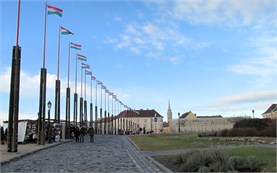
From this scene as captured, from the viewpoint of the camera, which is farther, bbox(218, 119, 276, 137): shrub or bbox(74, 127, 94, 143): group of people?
bbox(74, 127, 94, 143): group of people

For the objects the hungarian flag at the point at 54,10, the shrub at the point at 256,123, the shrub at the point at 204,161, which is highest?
the hungarian flag at the point at 54,10

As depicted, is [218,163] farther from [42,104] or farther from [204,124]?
[204,124]

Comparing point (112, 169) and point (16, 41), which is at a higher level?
point (16, 41)

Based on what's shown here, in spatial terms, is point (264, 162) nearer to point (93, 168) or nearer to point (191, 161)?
point (191, 161)

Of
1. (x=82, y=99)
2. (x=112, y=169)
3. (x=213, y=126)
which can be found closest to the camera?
(x=112, y=169)

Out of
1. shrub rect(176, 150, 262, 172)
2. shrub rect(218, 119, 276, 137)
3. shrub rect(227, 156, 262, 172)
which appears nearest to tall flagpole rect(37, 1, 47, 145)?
shrub rect(218, 119, 276, 137)

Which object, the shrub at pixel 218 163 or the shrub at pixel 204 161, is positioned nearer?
the shrub at pixel 218 163

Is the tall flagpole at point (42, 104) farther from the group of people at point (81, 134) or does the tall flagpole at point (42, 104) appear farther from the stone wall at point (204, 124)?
the stone wall at point (204, 124)

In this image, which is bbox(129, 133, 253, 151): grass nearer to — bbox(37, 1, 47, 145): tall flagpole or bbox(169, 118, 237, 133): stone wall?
bbox(37, 1, 47, 145): tall flagpole

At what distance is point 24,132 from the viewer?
3909cm

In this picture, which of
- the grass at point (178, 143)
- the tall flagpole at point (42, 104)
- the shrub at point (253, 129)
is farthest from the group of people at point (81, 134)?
the shrub at point (253, 129)

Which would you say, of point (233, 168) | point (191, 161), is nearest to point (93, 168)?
point (191, 161)

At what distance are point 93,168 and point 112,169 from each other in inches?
36.9

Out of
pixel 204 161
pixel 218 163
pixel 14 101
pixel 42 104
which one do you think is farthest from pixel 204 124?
pixel 218 163
